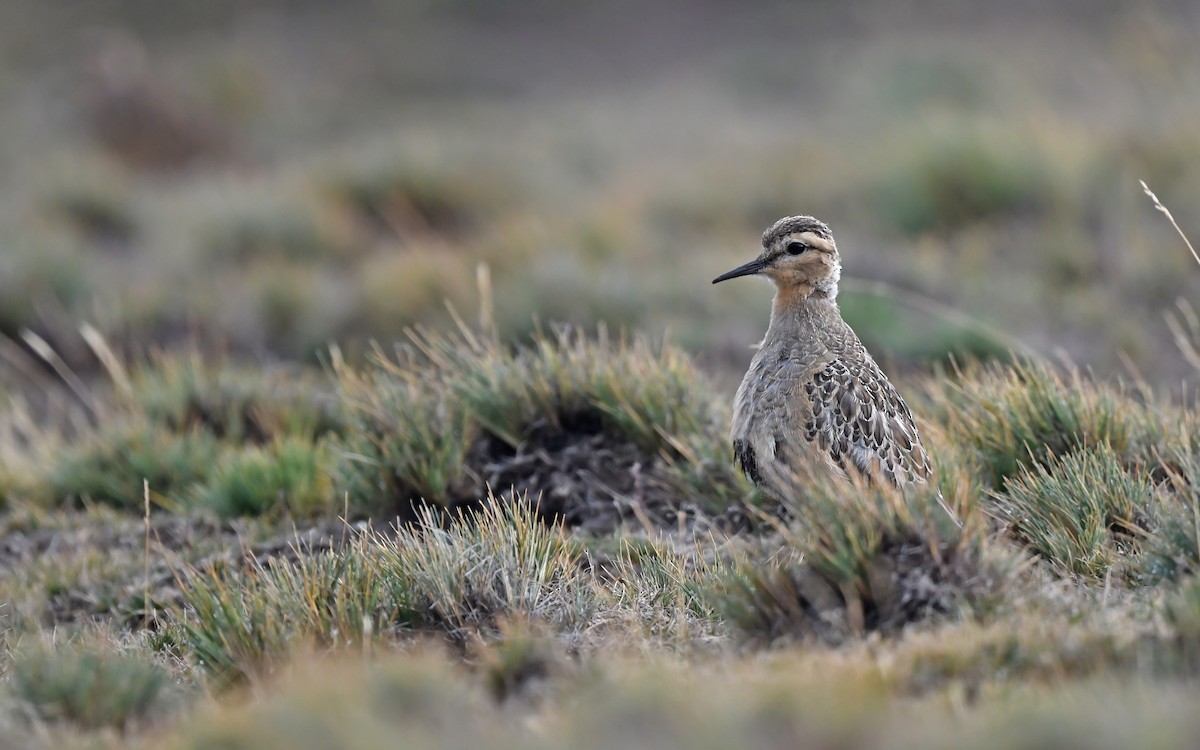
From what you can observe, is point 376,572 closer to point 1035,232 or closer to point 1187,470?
point 1187,470

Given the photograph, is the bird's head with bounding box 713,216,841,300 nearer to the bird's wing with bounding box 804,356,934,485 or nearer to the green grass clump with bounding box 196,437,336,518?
the bird's wing with bounding box 804,356,934,485

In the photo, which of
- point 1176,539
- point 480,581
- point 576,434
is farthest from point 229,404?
point 1176,539

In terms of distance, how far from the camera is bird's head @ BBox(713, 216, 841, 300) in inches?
209

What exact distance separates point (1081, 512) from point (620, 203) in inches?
342

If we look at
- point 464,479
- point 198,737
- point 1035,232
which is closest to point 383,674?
point 198,737

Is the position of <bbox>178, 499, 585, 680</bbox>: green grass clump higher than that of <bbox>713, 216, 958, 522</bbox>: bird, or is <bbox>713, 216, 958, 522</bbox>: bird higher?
<bbox>713, 216, 958, 522</bbox>: bird

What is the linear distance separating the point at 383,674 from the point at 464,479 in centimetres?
258

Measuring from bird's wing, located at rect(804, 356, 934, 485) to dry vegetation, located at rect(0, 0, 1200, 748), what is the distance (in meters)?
0.13

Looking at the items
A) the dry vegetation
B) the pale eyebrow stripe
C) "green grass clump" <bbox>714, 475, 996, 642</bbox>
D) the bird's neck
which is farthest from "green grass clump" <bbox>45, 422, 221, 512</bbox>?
"green grass clump" <bbox>714, 475, 996, 642</bbox>

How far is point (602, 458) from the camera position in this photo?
615 centimetres

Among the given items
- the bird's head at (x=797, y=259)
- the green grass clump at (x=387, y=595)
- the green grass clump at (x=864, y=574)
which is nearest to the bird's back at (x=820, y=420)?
the bird's head at (x=797, y=259)

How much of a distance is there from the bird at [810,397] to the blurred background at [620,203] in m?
1.14

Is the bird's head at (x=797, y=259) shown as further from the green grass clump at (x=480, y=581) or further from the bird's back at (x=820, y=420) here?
the green grass clump at (x=480, y=581)

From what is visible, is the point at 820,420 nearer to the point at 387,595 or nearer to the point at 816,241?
the point at 816,241
